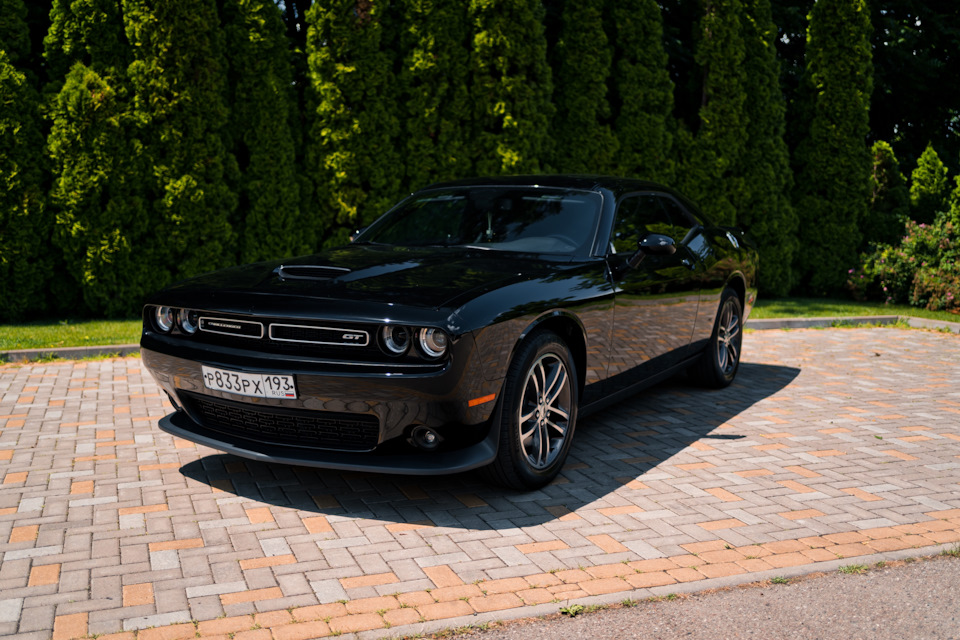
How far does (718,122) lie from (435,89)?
Result: 15.2 feet

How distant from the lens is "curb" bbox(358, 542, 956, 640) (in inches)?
114

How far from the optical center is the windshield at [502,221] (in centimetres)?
507

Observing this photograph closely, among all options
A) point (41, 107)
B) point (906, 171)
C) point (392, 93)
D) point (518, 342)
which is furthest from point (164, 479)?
point (906, 171)

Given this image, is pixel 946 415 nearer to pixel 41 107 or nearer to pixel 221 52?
pixel 221 52

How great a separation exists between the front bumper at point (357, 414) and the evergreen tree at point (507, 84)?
25.6 ft

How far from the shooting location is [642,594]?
3205 millimetres

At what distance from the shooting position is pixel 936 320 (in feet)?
36.3

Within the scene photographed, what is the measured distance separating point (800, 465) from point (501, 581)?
8.05 feet

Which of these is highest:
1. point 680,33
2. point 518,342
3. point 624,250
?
point 680,33

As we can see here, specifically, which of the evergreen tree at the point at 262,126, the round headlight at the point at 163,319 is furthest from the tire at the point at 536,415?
the evergreen tree at the point at 262,126

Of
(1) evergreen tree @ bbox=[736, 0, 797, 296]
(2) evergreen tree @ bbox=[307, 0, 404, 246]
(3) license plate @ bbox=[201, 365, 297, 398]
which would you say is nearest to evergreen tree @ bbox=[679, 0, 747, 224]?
(1) evergreen tree @ bbox=[736, 0, 797, 296]

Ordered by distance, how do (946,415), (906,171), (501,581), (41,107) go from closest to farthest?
(501,581), (946,415), (41,107), (906,171)

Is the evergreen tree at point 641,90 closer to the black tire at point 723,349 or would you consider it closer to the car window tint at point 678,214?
the black tire at point 723,349

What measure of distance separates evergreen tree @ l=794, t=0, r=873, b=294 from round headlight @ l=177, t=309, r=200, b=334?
11847 millimetres
